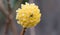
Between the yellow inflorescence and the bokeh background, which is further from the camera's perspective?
the bokeh background

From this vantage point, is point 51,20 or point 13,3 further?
point 51,20

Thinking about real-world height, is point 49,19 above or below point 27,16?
below

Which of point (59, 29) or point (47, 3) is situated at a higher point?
point (47, 3)

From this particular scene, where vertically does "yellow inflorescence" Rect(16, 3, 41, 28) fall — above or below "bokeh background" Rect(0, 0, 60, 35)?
above

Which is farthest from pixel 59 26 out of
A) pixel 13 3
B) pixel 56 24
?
pixel 13 3

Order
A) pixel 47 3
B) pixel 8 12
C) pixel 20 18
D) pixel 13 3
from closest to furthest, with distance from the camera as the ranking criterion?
pixel 20 18, pixel 8 12, pixel 13 3, pixel 47 3

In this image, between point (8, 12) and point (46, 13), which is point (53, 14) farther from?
point (8, 12)

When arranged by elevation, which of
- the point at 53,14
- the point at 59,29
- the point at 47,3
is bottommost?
the point at 59,29

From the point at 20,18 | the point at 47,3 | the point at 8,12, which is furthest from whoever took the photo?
the point at 47,3

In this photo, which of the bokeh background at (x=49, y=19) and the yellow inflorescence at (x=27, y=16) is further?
the bokeh background at (x=49, y=19)

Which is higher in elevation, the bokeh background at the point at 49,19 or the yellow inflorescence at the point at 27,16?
the yellow inflorescence at the point at 27,16

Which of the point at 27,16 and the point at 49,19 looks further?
the point at 49,19
